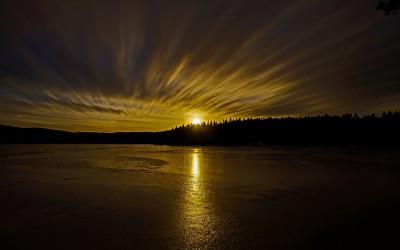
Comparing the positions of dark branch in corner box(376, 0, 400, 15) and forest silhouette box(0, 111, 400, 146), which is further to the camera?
forest silhouette box(0, 111, 400, 146)

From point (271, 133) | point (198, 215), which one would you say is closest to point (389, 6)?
point (198, 215)

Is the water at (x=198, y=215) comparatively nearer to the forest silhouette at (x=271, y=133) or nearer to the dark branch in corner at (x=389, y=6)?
→ the dark branch in corner at (x=389, y=6)

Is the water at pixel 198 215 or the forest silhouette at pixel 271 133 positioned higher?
the forest silhouette at pixel 271 133

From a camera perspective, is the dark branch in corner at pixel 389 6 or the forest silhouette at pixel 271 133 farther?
the forest silhouette at pixel 271 133

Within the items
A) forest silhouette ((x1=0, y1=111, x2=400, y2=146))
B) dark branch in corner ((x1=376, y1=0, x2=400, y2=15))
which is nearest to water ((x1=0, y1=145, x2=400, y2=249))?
dark branch in corner ((x1=376, y1=0, x2=400, y2=15))

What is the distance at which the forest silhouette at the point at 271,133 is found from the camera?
10281cm

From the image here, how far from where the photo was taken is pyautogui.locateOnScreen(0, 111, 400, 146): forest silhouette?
4048 inches

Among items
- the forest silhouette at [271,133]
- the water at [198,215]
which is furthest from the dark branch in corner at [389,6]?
the forest silhouette at [271,133]

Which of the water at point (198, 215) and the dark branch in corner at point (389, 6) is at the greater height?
the dark branch in corner at point (389, 6)

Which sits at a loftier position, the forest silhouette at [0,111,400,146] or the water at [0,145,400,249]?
the forest silhouette at [0,111,400,146]

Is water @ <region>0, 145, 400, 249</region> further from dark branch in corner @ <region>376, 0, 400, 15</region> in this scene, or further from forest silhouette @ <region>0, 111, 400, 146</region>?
forest silhouette @ <region>0, 111, 400, 146</region>

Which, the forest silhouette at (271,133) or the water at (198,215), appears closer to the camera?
the water at (198,215)

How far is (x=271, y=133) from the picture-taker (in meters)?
131

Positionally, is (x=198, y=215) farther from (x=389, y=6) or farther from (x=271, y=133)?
(x=271, y=133)
